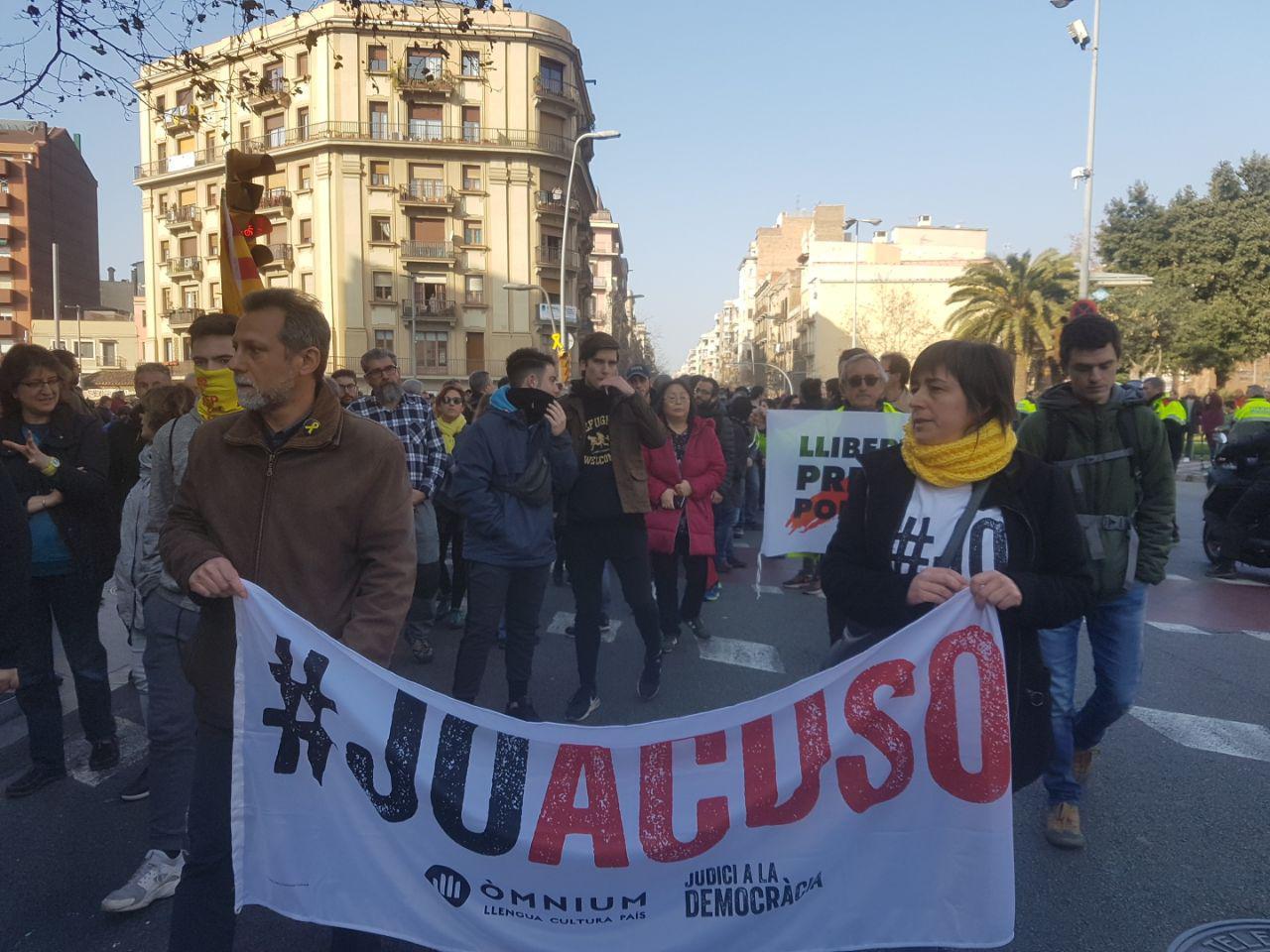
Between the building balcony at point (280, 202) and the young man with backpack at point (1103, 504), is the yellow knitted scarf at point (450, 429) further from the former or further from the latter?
the building balcony at point (280, 202)

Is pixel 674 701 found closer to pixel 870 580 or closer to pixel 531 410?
pixel 531 410

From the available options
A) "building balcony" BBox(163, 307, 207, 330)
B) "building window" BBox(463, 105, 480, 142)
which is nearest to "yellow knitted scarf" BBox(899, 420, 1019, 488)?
"building window" BBox(463, 105, 480, 142)

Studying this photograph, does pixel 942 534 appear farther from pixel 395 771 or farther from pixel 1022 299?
pixel 1022 299

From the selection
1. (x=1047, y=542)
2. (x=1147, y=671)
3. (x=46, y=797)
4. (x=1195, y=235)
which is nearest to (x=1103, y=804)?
(x=1047, y=542)

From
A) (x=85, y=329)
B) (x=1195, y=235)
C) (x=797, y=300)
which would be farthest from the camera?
(x=797, y=300)

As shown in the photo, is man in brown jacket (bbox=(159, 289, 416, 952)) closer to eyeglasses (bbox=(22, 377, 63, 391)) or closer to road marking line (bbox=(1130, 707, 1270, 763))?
eyeglasses (bbox=(22, 377, 63, 391))

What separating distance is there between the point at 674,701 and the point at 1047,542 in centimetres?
324

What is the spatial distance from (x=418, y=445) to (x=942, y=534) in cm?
448

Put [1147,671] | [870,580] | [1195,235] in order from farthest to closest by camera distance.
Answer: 1. [1195,235]
2. [1147,671]
3. [870,580]

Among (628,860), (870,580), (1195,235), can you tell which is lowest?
(628,860)

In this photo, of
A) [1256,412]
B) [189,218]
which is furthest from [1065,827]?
[189,218]

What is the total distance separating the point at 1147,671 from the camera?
6242 millimetres

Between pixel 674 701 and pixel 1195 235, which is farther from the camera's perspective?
pixel 1195 235

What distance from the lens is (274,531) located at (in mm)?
2609
